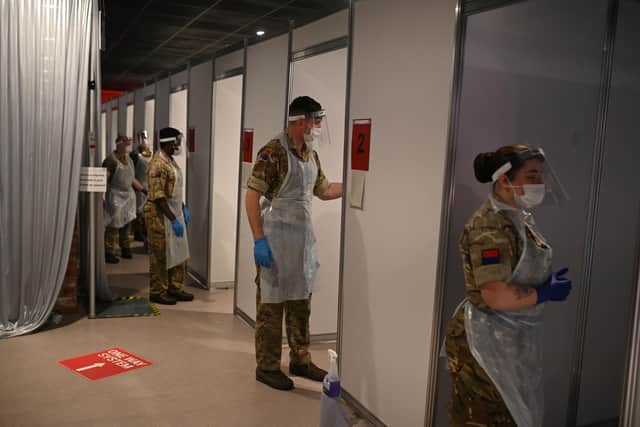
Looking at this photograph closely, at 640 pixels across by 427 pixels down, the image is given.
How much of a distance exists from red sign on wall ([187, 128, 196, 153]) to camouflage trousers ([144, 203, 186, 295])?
1117mm

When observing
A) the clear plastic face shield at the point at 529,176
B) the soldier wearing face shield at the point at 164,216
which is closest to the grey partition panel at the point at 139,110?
the soldier wearing face shield at the point at 164,216

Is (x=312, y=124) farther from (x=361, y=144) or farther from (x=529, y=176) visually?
(x=529, y=176)

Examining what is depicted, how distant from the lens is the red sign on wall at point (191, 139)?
593 centimetres

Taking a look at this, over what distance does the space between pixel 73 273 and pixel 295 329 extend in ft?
7.21

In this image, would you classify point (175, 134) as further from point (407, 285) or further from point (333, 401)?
point (333, 401)

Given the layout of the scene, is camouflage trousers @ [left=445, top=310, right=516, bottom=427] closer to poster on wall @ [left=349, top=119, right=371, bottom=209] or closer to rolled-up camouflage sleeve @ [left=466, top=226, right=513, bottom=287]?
rolled-up camouflage sleeve @ [left=466, top=226, right=513, bottom=287]

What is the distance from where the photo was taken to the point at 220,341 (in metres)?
4.19

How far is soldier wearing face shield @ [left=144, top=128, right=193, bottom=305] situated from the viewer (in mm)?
4961

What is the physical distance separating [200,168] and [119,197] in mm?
1497

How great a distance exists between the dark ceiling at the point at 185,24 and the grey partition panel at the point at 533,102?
7.48ft

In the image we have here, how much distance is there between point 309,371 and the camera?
3537 millimetres

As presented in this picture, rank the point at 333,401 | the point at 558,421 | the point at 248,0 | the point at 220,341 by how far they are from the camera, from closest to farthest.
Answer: the point at 333,401, the point at 558,421, the point at 220,341, the point at 248,0

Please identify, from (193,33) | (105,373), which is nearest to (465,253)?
(105,373)

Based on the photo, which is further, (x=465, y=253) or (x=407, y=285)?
(x=407, y=285)
